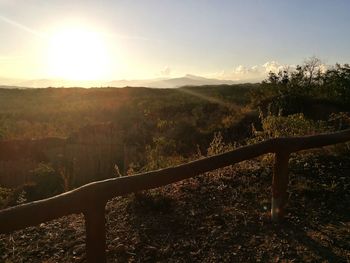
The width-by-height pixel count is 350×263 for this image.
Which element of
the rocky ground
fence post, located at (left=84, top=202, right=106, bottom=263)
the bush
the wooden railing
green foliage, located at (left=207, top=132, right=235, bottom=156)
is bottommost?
the bush

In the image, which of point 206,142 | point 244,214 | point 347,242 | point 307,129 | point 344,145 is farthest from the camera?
point 206,142

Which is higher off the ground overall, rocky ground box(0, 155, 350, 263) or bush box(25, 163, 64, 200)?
rocky ground box(0, 155, 350, 263)

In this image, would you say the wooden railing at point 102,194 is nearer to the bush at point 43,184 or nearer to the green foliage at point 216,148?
the green foliage at point 216,148

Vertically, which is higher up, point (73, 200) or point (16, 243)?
point (73, 200)

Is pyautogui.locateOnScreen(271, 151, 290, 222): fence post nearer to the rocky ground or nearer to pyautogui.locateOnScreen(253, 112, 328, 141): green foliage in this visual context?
the rocky ground

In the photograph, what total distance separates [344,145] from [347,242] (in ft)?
10.5

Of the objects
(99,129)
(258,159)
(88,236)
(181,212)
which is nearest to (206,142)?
(99,129)

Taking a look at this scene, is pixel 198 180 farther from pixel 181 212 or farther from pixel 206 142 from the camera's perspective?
pixel 206 142

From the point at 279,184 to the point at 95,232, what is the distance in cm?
247

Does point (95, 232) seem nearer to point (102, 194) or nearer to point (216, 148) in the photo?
point (102, 194)

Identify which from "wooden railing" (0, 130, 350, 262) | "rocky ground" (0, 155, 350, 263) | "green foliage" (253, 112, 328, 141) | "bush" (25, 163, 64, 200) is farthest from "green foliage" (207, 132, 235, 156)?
"bush" (25, 163, 64, 200)

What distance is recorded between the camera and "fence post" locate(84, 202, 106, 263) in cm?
324

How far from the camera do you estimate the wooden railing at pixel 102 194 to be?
286cm

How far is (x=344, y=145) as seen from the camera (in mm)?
7438
